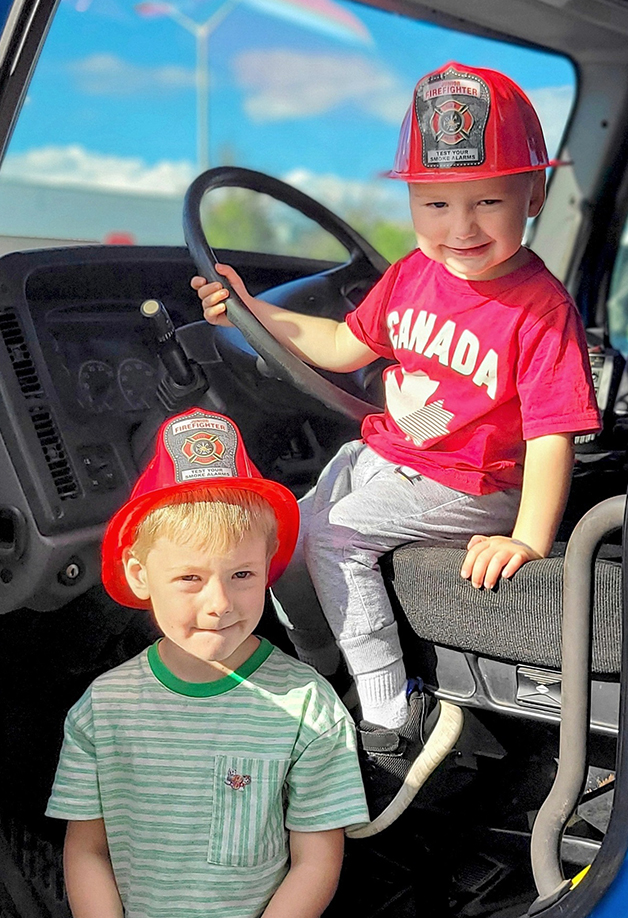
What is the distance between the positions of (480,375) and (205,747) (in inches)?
25.4

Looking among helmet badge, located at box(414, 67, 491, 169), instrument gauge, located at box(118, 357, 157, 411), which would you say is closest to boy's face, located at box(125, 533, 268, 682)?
instrument gauge, located at box(118, 357, 157, 411)

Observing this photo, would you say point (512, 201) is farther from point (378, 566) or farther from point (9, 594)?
point (9, 594)

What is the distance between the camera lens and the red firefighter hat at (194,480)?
150 cm

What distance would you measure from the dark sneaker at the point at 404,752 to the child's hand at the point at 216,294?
660mm

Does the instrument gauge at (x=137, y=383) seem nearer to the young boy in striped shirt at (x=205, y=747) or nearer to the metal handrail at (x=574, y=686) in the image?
the young boy in striped shirt at (x=205, y=747)

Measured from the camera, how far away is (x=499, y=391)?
1.58m

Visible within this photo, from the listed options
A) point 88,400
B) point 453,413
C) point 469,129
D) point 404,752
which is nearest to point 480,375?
point 453,413

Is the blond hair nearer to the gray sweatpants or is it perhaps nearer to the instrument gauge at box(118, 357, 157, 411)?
the gray sweatpants

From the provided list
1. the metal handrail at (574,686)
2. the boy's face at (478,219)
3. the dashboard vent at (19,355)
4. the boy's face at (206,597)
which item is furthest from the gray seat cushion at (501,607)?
the dashboard vent at (19,355)

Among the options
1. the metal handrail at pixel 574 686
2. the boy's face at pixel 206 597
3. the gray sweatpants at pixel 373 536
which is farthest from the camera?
the gray sweatpants at pixel 373 536

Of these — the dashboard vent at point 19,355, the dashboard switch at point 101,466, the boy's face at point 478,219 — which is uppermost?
the boy's face at point 478,219

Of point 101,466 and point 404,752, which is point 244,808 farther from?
point 101,466

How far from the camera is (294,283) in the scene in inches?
81.9

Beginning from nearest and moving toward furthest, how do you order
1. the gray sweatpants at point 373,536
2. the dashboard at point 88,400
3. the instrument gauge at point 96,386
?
the gray sweatpants at point 373,536, the dashboard at point 88,400, the instrument gauge at point 96,386
